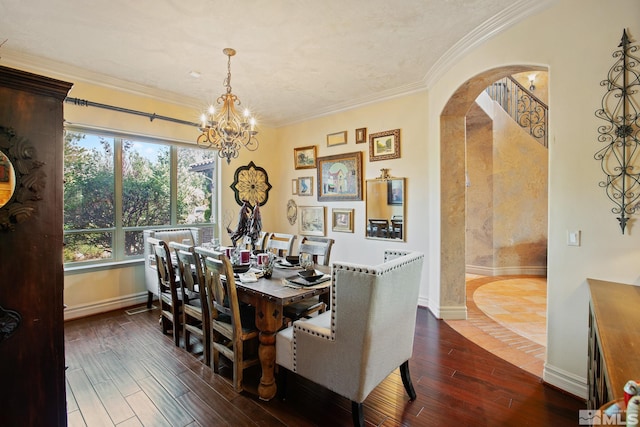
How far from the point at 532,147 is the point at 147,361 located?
680 centimetres

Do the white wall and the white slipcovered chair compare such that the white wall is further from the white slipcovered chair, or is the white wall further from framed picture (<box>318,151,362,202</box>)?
framed picture (<box>318,151,362,202</box>)

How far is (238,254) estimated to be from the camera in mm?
2793

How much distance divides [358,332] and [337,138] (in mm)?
3592

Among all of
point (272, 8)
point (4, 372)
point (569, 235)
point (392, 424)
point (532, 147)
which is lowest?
point (392, 424)

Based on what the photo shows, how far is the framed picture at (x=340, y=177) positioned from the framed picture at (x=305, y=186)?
0.21 m

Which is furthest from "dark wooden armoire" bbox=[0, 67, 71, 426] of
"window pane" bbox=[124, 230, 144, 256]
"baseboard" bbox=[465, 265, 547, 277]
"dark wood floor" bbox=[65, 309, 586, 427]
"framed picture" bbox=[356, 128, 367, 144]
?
"baseboard" bbox=[465, 265, 547, 277]

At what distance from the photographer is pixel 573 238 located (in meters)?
2.00

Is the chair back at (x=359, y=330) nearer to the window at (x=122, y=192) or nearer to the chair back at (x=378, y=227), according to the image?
the chair back at (x=378, y=227)

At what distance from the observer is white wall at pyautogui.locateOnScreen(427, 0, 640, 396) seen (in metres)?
1.83

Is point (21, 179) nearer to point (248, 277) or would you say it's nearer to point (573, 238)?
point (248, 277)

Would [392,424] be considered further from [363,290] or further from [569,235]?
[569,235]

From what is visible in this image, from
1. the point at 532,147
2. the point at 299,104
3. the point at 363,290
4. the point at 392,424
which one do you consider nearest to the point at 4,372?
the point at 363,290

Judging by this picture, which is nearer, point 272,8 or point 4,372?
point 4,372

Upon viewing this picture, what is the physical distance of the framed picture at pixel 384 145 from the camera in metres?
4.02
